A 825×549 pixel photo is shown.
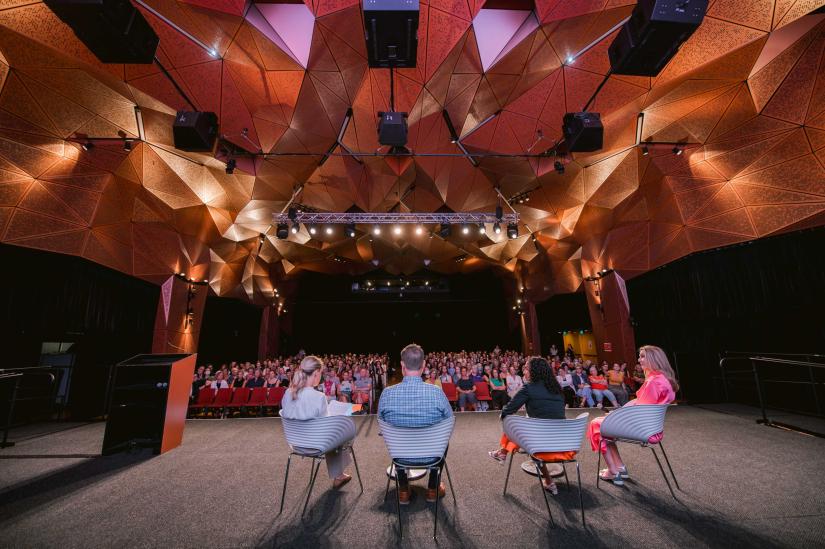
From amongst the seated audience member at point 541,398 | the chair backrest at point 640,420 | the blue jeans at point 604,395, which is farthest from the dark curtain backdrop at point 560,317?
the seated audience member at point 541,398

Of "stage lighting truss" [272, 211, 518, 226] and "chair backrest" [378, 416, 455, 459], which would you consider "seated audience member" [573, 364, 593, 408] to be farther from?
"chair backrest" [378, 416, 455, 459]

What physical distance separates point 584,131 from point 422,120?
3200 mm

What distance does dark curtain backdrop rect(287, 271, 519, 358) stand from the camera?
19.7m

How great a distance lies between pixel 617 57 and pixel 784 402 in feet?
27.2

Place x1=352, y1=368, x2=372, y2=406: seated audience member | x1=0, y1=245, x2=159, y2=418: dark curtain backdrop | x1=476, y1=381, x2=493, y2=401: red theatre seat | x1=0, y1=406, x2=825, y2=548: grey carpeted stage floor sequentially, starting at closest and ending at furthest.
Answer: x1=0, y1=406, x2=825, y2=548: grey carpeted stage floor → x1=0, y1=245, x2=159, y2=418: dark curtain backdrop → x1=476, y1=381, x2=493, y2=401: red theatre seat → x1=352, y1=368, x2=372, y2=406: seated audience member

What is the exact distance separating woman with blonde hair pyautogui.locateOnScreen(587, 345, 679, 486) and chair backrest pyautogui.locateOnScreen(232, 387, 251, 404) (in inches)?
281

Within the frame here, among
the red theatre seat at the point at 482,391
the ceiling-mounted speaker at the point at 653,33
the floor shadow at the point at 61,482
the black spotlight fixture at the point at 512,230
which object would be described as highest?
the black spotlight fixture at the point at 512,230

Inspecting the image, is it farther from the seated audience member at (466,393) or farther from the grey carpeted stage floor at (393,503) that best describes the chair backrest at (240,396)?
the seated audience member at (466,393)

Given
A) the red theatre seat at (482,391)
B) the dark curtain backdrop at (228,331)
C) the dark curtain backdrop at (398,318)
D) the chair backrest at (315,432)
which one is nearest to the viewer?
the chair backrest at (315,432)

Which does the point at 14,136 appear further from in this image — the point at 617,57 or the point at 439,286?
the point at 439,286

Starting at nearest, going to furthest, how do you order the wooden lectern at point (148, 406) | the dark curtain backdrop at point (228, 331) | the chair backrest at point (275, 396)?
the wooden lectern at point (148, 406)
the chair backrest at point (275, 396)
the dark curtain backdrop at point (228, 331)

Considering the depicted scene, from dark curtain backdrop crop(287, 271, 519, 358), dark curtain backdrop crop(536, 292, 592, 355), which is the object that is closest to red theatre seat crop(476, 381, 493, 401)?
dark curtain backdrop crop(536, 292, 592, 355)

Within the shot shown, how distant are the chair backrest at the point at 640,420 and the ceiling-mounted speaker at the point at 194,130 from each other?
6596mm

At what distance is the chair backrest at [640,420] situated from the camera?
2887 millimetres
